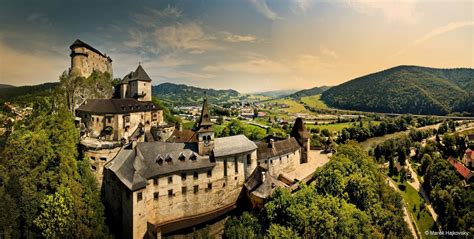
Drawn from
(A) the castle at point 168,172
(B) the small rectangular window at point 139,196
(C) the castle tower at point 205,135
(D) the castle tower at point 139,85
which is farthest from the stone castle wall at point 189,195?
(D) the castle tower at point 139,85

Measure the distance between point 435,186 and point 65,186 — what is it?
2462 inches

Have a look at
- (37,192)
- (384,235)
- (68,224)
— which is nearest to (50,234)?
(68,224)

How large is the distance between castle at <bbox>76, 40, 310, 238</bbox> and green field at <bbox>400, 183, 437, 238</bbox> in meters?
23.8

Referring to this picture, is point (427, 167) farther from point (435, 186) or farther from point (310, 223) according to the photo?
point (310, 223)

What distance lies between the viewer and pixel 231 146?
1475 inches

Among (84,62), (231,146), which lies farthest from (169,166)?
(84,62)

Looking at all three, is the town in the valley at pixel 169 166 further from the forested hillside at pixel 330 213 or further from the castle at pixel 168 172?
the forested hillside at pixel 330 213

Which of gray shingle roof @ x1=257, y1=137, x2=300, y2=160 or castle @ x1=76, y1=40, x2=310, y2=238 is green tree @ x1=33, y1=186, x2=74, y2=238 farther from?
gray shingle roof @ x1=257, y1=137, x2=300, y2=160

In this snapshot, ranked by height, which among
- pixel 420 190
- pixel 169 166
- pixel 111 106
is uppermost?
pixel 111 106

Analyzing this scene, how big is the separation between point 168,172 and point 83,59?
129ft

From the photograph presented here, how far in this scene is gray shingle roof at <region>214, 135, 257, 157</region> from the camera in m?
36.0

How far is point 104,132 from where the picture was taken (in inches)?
1663

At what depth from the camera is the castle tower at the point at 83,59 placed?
53188mm

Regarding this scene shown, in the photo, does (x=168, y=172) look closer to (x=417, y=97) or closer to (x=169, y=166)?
(x=169, y=166)
